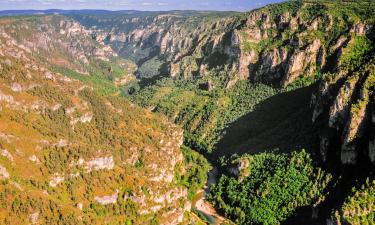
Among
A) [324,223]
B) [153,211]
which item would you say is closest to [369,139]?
[324,223]

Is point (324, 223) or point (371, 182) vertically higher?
point (371, 182)

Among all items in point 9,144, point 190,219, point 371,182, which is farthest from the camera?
point 190,219

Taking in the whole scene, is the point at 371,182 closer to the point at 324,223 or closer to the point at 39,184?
the point at 324,223

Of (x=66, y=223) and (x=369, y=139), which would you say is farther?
(x=369, y=139)

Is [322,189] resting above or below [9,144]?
below

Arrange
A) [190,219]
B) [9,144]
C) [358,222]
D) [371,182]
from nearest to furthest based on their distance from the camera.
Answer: [358,222] → [371,182] → [9,144] → [190,219]

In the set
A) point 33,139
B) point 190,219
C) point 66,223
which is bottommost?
point 190,219

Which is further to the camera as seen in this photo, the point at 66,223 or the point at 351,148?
the point at 351,148

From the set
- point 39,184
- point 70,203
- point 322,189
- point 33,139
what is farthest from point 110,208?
point 322,189

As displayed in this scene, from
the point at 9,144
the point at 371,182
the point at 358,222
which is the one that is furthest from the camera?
the point at 9,144

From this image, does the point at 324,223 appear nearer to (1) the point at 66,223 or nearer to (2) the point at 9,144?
(1) the point at 66,223
